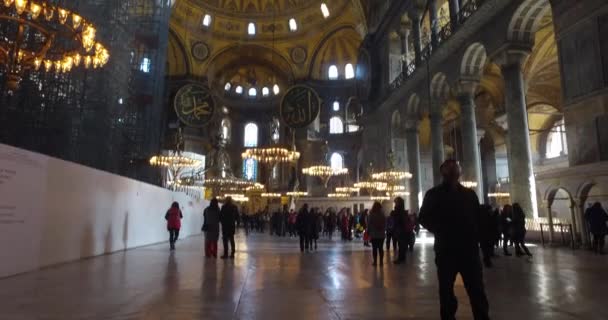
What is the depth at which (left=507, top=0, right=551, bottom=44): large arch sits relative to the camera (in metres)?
10.2

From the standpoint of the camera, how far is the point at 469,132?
44.0ft

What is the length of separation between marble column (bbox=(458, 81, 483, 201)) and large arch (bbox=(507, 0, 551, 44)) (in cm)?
273

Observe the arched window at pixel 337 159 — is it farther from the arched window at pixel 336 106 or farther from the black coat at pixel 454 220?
the black coat at pixel 454 220

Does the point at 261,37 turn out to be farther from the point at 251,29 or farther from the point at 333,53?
the point at 333,53

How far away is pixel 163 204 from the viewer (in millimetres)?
11438

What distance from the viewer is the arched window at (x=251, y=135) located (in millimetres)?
36281

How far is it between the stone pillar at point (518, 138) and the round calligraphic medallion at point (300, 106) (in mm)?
8100

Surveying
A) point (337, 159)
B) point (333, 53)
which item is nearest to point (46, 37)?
point (337, 159)

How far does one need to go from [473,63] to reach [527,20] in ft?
9.06

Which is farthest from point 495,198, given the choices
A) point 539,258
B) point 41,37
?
point 41,37

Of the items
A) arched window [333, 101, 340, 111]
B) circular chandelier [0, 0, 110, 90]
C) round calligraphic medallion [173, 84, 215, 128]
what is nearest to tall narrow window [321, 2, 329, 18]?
arched window [333, 101, 340, 111]

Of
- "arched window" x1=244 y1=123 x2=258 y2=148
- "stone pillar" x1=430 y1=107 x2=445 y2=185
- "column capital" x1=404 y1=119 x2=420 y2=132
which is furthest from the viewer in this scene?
"arched window" x1=244 y1=123 x2=258 y2=148

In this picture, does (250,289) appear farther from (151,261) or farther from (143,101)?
(143,101)

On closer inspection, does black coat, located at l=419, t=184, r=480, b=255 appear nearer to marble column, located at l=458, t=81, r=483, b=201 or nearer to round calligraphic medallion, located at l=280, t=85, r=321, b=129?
marble column, located at l=458, t=81, r=483, b=201
